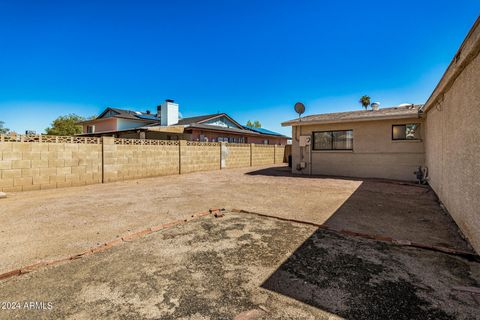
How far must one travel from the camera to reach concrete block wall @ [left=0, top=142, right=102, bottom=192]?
7438 mm

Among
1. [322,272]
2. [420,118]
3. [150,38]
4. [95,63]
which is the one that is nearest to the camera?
[322,272]

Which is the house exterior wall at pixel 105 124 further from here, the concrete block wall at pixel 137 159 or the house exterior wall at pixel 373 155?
the house exterior wall at pixel 373 155

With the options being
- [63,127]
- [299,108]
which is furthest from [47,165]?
Result: [63,127]

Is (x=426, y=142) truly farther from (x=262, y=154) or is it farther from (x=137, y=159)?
(x=137, y=159)

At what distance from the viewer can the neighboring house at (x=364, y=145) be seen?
10359mm

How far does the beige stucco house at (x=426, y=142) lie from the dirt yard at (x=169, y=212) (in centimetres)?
73

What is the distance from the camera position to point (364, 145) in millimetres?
11445

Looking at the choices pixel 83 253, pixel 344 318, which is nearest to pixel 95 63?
pixel 83 253

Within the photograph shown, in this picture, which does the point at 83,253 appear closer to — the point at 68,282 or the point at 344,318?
the point at 68,282

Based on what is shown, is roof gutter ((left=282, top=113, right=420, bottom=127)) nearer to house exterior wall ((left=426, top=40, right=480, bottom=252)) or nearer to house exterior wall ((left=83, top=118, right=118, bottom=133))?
house exterior wall ((left=426, top=40, right=480, bottom=252))

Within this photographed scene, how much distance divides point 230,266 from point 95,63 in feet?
78.8

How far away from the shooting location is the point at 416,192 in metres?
7.85

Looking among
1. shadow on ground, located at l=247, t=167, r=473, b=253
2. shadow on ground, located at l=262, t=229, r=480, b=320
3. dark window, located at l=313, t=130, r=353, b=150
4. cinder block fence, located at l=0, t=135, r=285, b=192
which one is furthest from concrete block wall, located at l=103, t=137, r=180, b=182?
shadow on ground, located at l=262, t=229, r=480, b=320

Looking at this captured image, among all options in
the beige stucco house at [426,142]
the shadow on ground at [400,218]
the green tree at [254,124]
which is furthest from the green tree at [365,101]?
the shadow on ground at [400,218]
